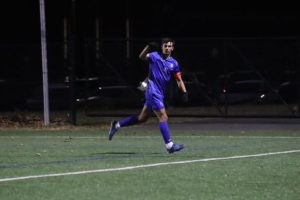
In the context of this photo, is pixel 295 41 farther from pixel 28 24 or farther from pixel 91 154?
pixel 28 24

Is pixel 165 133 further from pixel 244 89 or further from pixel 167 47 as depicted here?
pixel 244 89

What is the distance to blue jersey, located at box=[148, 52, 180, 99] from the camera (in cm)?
1449

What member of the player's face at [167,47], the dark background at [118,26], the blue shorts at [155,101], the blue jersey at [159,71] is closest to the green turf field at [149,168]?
the blue shorts at [155,101]

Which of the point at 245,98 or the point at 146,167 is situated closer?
the point at 146,167

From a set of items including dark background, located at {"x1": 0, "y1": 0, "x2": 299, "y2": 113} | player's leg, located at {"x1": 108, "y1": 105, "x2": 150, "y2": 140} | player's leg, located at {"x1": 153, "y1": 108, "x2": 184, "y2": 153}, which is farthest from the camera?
dark background, located at {"x1": 0, "y1": 0, "x2": 299, "y2": 113}

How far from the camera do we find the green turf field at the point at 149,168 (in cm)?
977

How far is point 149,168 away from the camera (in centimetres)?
1197

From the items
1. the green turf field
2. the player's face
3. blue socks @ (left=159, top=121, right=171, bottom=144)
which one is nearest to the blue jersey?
the player's face

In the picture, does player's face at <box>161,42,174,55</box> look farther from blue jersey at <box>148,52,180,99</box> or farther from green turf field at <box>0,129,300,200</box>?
green turf field at <box>0,129,300,200</box>

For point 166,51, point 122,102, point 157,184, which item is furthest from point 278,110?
point 157,184

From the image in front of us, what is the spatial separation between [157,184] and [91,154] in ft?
13.3

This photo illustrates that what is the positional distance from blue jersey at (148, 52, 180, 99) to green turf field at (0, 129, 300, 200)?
1061 mm

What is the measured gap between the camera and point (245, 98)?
88.1ft

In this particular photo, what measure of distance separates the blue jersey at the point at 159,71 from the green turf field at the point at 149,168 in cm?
106
